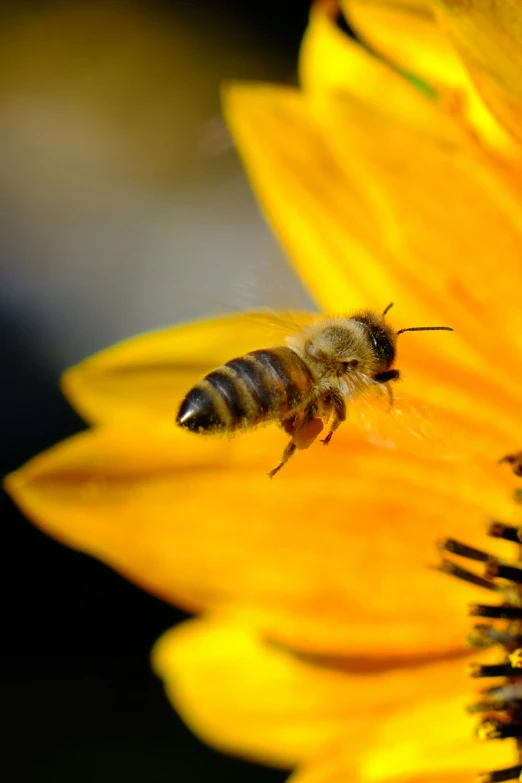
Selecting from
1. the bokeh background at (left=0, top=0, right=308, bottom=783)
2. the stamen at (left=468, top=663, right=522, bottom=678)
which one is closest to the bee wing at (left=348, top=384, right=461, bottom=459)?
the stamen at (left=468, top=663, right=522, bottom=678)

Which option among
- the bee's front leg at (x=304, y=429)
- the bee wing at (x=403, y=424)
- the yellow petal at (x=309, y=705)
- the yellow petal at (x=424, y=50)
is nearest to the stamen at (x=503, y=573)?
the yellow petal at (x=309, y=705)

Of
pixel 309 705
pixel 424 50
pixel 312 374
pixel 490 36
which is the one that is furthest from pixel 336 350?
pixel 309 705

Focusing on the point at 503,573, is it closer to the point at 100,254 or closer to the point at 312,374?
the point at 312,374

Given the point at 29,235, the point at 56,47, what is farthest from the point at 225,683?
the point at 56,47

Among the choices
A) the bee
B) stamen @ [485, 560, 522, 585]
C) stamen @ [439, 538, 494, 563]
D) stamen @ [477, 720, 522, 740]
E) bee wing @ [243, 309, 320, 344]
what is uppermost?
bee wing @ [243, 309, 320, 344]

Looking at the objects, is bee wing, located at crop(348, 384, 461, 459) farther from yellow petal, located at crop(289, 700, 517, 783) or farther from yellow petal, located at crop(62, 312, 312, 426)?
yellow petal, located at crop(289, 700, 517, 783)
